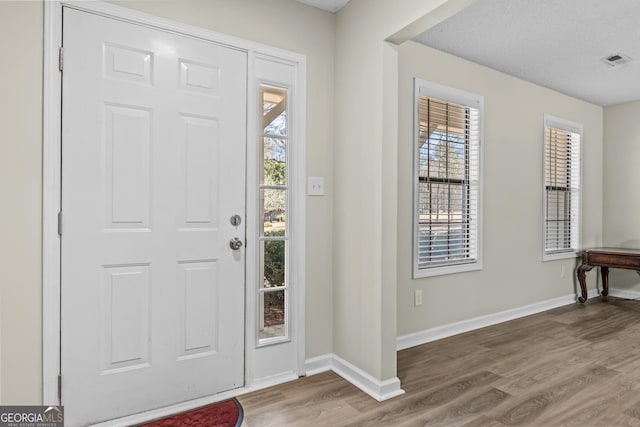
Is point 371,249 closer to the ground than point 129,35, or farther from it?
closer to the ground

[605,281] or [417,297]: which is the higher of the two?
[417,297]

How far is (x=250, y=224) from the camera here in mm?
2312

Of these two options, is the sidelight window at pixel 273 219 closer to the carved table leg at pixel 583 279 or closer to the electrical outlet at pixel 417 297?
the electrical outlet at pixel 417 297

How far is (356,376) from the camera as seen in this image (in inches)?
95.6

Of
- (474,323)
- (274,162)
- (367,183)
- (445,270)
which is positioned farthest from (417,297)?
(274,162)

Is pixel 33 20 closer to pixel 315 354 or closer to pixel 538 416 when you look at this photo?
pixel 315 354

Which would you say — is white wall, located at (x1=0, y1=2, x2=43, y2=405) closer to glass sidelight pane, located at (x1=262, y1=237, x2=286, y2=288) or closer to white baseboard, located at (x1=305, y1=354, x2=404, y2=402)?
glass sidelight pane, located at (x1=262, y1=237, x2=286, y2=288)

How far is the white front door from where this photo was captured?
187cm

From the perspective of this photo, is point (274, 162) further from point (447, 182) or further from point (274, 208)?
point (447, 182)

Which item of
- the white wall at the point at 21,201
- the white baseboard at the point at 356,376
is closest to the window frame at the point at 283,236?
the white baseboard at the point at 356,376

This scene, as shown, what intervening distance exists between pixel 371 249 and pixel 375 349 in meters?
0.61

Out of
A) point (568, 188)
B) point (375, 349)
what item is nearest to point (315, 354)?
point (375, 349)

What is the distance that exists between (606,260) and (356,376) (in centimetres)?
361

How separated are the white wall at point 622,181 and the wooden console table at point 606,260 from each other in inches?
19.8
